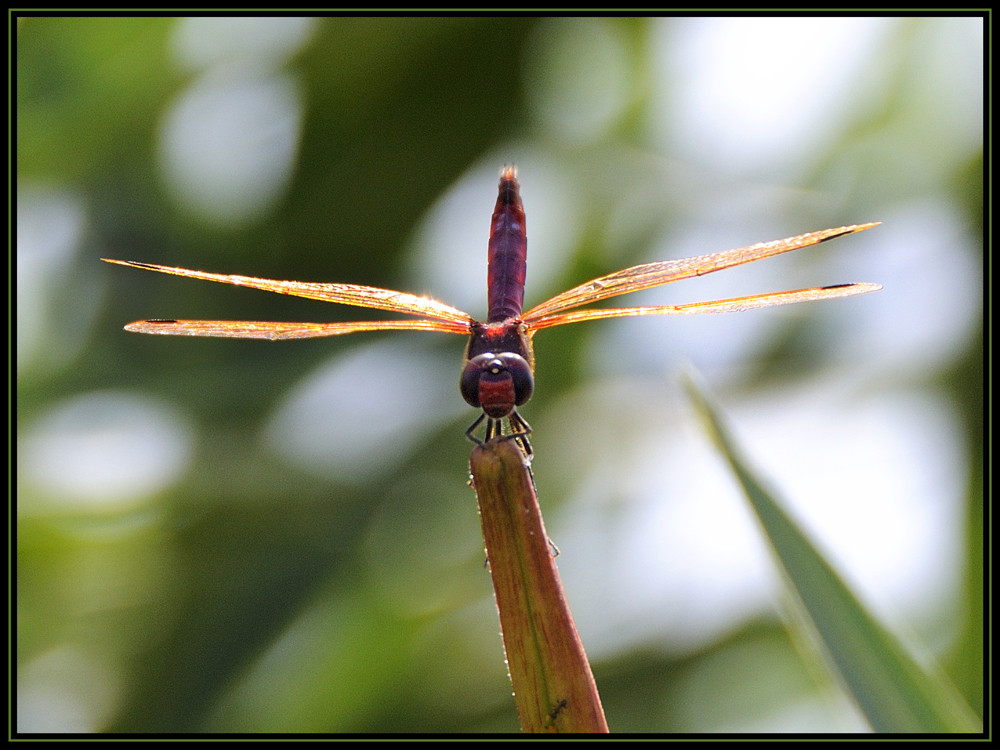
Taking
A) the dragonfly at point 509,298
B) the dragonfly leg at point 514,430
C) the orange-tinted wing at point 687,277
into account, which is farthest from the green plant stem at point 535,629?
the orange-tinted wing at point 687,277

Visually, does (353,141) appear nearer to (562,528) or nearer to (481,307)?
(481,307)

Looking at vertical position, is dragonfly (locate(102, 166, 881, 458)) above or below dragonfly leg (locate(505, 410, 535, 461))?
above

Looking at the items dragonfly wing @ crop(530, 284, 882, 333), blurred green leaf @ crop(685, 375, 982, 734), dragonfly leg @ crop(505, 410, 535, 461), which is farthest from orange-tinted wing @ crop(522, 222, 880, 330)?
blurred green leaf @ crop(685, 375, 982, 734)

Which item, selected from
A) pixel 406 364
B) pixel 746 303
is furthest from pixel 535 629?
pixel 406 364

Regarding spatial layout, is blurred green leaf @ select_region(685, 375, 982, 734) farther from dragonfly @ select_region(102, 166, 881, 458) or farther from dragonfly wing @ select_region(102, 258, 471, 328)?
dragonfly wing @ select_region(102, 258, 471, 328)

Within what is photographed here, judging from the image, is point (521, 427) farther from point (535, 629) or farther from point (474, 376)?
point (535, 629)

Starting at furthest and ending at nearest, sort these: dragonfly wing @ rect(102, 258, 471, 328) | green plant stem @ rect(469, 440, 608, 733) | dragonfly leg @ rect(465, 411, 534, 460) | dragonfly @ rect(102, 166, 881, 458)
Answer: dragonfly wing @ rect(102, 258, 471, 328) → dragonfly @ rect(102, 166, 881, 458) → dragonfly leg @ rect(465, 411, 534, 460) → green plant stem @ rect(469, 440, 608, 733)
